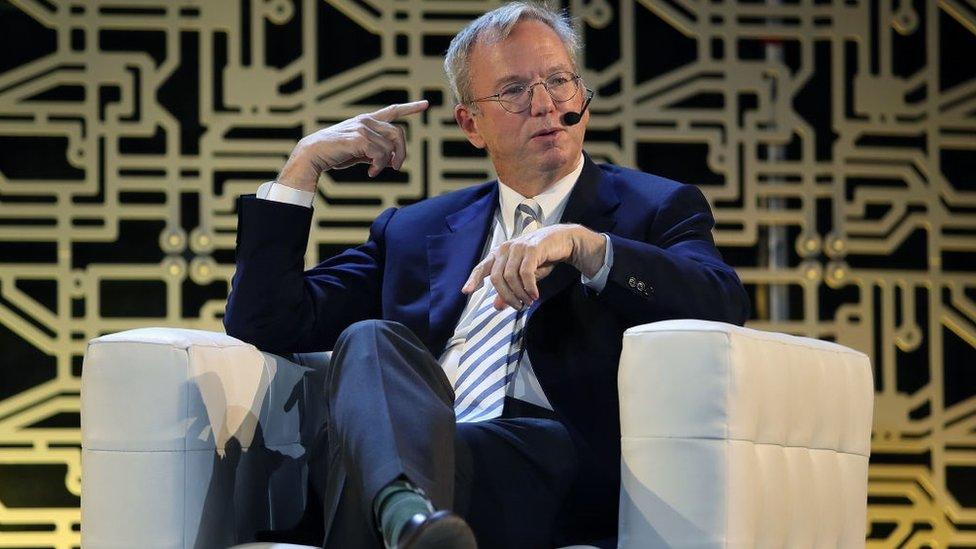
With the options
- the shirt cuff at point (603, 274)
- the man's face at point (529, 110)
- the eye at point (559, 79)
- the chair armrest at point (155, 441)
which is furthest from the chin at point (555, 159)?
the chair armrest at point (155, 441)

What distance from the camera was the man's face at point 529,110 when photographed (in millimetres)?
1996

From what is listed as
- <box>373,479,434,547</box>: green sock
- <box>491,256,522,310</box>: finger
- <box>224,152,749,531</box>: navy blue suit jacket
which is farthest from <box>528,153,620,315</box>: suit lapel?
<box>373,479,434,547</box>: green sock

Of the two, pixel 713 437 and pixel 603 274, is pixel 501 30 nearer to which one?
pixel 603 274

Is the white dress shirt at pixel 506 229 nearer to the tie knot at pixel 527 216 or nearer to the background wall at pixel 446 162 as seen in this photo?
the tie knot at pixel 527 216

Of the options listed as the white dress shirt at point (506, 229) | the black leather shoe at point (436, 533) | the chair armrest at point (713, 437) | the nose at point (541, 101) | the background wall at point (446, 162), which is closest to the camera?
the black leather shoe at point (436, 533)

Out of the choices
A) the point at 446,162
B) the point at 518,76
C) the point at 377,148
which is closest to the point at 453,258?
the point at 377,148

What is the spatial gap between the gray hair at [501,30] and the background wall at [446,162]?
105 centimetres

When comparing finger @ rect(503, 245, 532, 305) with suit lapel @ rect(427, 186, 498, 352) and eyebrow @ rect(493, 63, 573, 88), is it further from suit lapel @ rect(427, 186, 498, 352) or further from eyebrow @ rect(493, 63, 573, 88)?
eyebrow @ rect(493, 63, 573, 88)

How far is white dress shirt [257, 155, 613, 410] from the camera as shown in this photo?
175cm

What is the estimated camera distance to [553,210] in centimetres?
199

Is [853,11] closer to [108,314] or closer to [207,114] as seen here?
[207,114]

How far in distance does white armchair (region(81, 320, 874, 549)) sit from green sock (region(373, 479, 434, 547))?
0.93 ft

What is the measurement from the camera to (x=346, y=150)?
1.93 metres

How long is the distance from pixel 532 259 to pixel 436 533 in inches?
17.2
